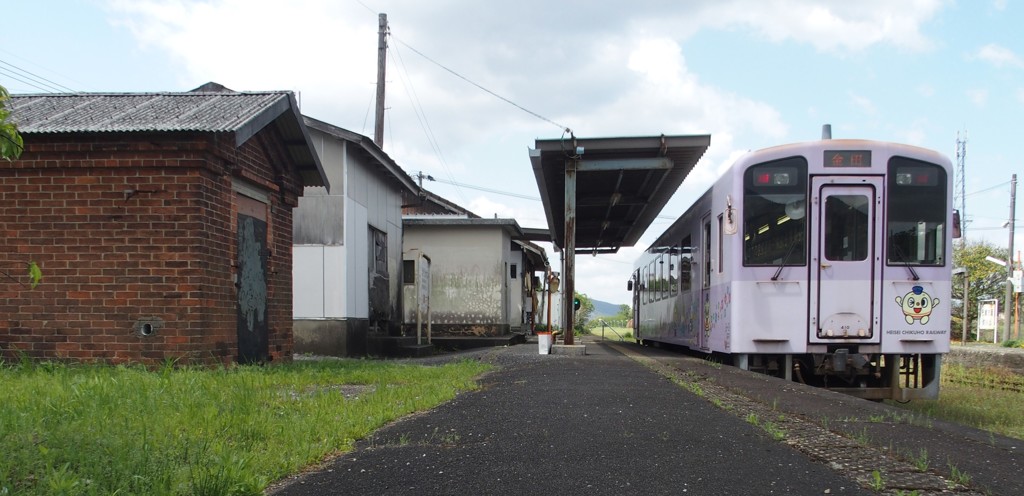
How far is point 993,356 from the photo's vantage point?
20.5 meters

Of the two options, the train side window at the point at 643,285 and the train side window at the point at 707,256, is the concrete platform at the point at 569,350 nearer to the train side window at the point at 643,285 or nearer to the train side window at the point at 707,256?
the train side window at the point at 707,256

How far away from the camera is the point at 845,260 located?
9477 mm

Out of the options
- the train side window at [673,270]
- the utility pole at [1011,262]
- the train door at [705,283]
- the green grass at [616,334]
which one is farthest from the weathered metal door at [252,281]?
the utility pole at [1011,262]

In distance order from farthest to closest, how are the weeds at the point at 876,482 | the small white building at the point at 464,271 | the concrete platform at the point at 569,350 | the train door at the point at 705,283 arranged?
the small white building at the point at 464,271
the concrete platform at the point at 569,350
the train door at the point at 705,283
the weeds at the point at 876,482

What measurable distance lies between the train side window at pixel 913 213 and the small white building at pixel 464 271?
13.4 meters

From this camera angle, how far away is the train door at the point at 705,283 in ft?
37.7

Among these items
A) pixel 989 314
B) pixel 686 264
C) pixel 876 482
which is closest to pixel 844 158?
pixel 686 264

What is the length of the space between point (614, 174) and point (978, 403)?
7.09m

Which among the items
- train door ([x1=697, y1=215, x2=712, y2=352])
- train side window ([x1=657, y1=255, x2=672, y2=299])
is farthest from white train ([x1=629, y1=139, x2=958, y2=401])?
train side window ([x1=657, y1=255, x2=672, y2=299])

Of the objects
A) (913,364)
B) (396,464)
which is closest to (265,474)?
(396,464)

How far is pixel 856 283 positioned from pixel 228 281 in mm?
7626

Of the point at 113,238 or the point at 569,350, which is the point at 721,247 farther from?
the point at 113,238

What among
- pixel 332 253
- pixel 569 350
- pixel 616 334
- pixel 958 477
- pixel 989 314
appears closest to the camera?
pixel 958 477

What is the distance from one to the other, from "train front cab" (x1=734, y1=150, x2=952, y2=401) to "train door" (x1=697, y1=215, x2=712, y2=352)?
5.94ft
